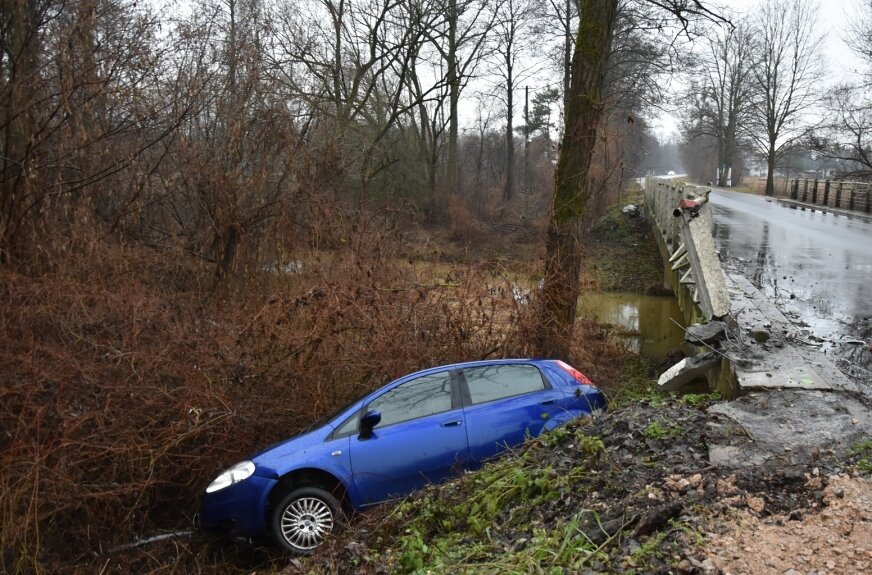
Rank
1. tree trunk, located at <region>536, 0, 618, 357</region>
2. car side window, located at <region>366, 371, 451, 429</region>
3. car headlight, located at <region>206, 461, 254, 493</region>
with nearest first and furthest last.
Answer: car headlight, located at <region>206, 461, 254, 493</region> < car side window, located at <region>366, 371, 451, 429</region> < tree trunk, located at <region>536, 0, 618, 357</region>

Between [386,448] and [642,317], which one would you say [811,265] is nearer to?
[642,317]

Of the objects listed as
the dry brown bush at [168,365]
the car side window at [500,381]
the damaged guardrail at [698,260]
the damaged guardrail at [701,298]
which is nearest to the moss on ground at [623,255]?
the damaged guardrail at [698,260]

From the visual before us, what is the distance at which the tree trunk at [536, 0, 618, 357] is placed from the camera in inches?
439

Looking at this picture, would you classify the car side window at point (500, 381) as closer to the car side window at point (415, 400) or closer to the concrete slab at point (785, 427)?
the car side window at point (415, 400)

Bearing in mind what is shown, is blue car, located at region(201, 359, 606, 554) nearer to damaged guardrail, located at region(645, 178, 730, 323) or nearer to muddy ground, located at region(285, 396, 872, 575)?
muddy ground, located at region(285, 396, 872, 575)

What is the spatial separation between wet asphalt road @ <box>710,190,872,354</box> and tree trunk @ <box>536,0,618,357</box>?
355cm

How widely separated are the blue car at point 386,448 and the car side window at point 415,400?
10 mm

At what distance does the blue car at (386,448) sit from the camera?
6555 mm

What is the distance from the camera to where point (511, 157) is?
39.7m

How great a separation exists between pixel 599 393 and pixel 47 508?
591cm

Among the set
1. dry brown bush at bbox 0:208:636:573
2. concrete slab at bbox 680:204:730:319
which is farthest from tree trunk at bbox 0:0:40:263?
concrete slab at bbox 680:204:730:319

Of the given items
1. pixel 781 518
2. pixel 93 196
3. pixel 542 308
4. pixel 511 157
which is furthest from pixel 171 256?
pixel 511 157

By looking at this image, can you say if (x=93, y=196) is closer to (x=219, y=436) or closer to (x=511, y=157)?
(x=219, y=436)

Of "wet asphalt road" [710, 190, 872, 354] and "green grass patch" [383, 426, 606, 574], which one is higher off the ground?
"wet asphalt road" [710, 190, 872, 354]
